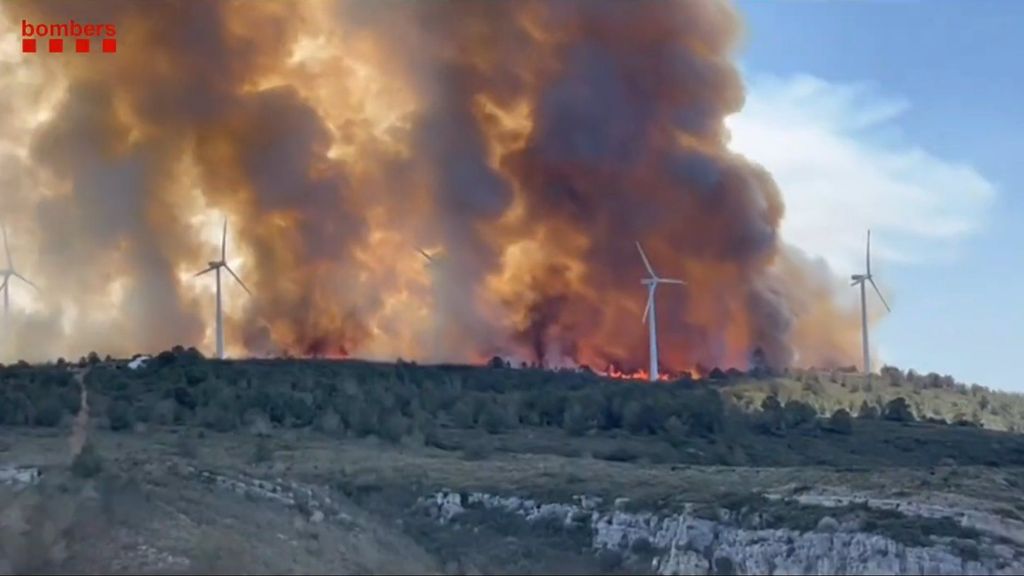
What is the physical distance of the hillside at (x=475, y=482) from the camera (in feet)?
121

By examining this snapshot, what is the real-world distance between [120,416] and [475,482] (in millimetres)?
23656

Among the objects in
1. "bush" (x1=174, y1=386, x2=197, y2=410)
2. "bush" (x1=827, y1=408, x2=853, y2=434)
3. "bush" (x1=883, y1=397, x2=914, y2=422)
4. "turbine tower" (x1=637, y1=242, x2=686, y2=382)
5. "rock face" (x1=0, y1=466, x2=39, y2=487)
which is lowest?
"rock face" (x1=0, y1=466, x2=39, y2=487)

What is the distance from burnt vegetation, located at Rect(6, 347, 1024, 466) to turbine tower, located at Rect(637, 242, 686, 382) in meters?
5.90

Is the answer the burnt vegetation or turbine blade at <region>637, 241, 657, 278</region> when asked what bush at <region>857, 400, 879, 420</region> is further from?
turbine blade at <region>637, 241, 657, 278</region>

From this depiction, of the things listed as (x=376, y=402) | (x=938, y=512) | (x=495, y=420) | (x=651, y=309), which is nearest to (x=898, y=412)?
(x=651, y=309)

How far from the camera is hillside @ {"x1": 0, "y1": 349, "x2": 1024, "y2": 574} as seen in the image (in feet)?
121

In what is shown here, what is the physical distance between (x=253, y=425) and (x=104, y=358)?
30100mm

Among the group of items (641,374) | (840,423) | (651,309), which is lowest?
(840,423)

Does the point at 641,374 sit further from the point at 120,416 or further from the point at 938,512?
the point at 938,512

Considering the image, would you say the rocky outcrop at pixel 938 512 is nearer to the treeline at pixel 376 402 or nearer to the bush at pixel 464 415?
the treeline at pixel 376 402

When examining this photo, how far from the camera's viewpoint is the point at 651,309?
9738 cm

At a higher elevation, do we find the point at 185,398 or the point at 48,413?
the point at 185,398

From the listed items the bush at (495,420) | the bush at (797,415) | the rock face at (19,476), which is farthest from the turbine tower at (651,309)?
the rock face at (19,476)

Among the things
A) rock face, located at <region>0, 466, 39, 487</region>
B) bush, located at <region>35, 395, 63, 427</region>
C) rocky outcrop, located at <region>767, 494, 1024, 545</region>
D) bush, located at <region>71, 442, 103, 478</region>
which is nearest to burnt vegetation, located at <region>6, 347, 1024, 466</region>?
bush, located at <region>35, 395, 63, 427</region>
